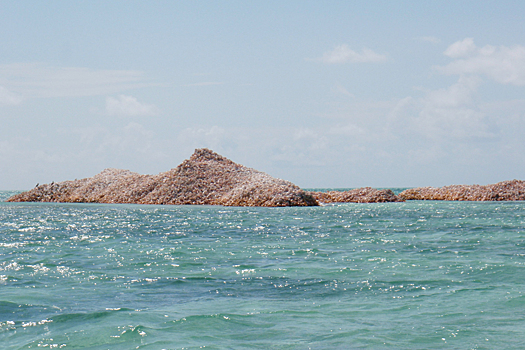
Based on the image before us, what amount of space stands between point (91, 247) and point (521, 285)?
11.9m

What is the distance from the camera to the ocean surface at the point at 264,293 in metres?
6.50

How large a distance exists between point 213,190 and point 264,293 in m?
37.2

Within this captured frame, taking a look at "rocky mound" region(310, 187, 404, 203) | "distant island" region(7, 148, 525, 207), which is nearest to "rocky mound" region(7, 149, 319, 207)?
"distant island" region(7, 148, 525, 207)

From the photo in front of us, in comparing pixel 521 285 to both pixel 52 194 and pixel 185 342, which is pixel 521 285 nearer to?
pixel 185 342

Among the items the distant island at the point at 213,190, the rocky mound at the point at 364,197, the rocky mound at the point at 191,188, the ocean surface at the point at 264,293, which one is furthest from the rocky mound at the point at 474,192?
the ocean surface at the point at 264,293

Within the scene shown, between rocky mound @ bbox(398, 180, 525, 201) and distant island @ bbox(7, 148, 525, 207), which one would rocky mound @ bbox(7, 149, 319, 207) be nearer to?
distant island @ bbox(7, 148, 525, 207)

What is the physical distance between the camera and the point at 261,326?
7.00 metres

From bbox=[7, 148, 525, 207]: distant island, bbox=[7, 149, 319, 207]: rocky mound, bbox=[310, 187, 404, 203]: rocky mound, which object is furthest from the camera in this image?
bbox=[310, 187, 404, 203]: rocky mound

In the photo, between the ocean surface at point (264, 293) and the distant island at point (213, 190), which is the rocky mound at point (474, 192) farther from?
the ocean surface at point (264, 293)

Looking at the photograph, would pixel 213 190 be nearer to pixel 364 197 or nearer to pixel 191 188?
pixel 191 188

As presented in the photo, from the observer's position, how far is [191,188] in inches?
1829

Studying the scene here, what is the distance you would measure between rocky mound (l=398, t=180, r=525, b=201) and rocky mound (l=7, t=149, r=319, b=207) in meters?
20.8

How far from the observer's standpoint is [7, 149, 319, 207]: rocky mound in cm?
4247

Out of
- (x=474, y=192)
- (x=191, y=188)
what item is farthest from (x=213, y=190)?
(x=474, y=192)
